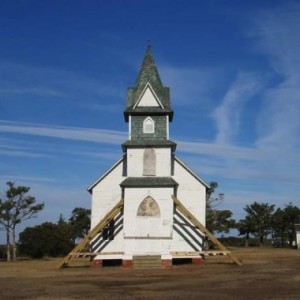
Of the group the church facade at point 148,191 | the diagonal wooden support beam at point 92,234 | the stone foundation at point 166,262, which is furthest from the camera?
the church facade at point 148,191

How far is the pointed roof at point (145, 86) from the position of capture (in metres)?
35.9

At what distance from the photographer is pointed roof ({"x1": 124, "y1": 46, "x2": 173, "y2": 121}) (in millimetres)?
35938

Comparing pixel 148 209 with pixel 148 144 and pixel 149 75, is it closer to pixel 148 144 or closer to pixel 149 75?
pixel 148 144

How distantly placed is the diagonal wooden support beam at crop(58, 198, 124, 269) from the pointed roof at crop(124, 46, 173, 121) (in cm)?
706

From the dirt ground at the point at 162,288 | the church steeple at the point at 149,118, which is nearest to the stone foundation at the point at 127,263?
the church steeple at the point at 149,118

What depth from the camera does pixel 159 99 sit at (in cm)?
3638

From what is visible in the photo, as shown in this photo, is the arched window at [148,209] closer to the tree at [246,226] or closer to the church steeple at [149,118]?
the church steeple at [149,118]

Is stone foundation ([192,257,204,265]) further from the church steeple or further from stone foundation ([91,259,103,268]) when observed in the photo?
the church steeple

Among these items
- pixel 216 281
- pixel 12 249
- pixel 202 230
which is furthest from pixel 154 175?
pixel 12 249

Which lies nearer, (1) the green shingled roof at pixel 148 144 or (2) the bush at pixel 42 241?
(1) the green shingled roof at pixel 148 144

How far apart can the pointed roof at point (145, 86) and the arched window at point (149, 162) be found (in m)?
2.97

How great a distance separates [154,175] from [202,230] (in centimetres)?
517

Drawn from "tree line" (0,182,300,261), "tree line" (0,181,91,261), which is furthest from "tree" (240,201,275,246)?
"tree line" (0,181,91,261)

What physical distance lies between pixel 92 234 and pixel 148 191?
4841 millimetres
